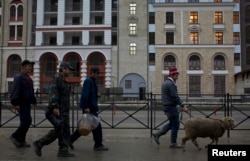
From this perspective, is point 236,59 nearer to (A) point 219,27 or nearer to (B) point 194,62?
(A) point 219,27

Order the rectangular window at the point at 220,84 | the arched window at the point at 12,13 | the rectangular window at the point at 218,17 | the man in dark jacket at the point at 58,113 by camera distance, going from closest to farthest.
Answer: the man in dark jacket at the point at 58,113
the rectangular window at the point at 220,84
the rectangular window at the point at 218,17
the arched window at the point at 12,13

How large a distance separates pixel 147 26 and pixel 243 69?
15.5m

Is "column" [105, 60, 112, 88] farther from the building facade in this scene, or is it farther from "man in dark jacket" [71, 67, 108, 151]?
"man in dark jacket" [71, 67, 108, 151]

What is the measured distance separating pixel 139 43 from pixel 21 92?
45178 millimetres

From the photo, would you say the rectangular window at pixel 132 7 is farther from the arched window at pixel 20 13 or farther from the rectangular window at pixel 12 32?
the rectangular window at pixel 12 32

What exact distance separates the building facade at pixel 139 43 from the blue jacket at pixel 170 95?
4299 cm

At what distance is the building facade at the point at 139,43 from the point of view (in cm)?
5247

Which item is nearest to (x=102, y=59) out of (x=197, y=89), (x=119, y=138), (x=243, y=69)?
(x=197, y=89)

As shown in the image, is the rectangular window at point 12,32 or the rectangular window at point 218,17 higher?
the rectangular window at point 218,17

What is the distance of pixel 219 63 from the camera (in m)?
52.6

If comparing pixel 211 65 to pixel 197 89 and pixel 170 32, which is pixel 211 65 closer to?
pixel 197 89

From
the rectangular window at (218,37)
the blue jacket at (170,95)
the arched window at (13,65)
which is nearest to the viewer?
the blue jacket at (170,95)

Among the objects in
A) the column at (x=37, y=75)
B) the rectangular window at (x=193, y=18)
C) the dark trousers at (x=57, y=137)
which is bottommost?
the dark trousers at (x=57, y=137)

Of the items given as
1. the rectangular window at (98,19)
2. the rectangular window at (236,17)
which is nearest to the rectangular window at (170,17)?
the rectangular window at (236,17)
